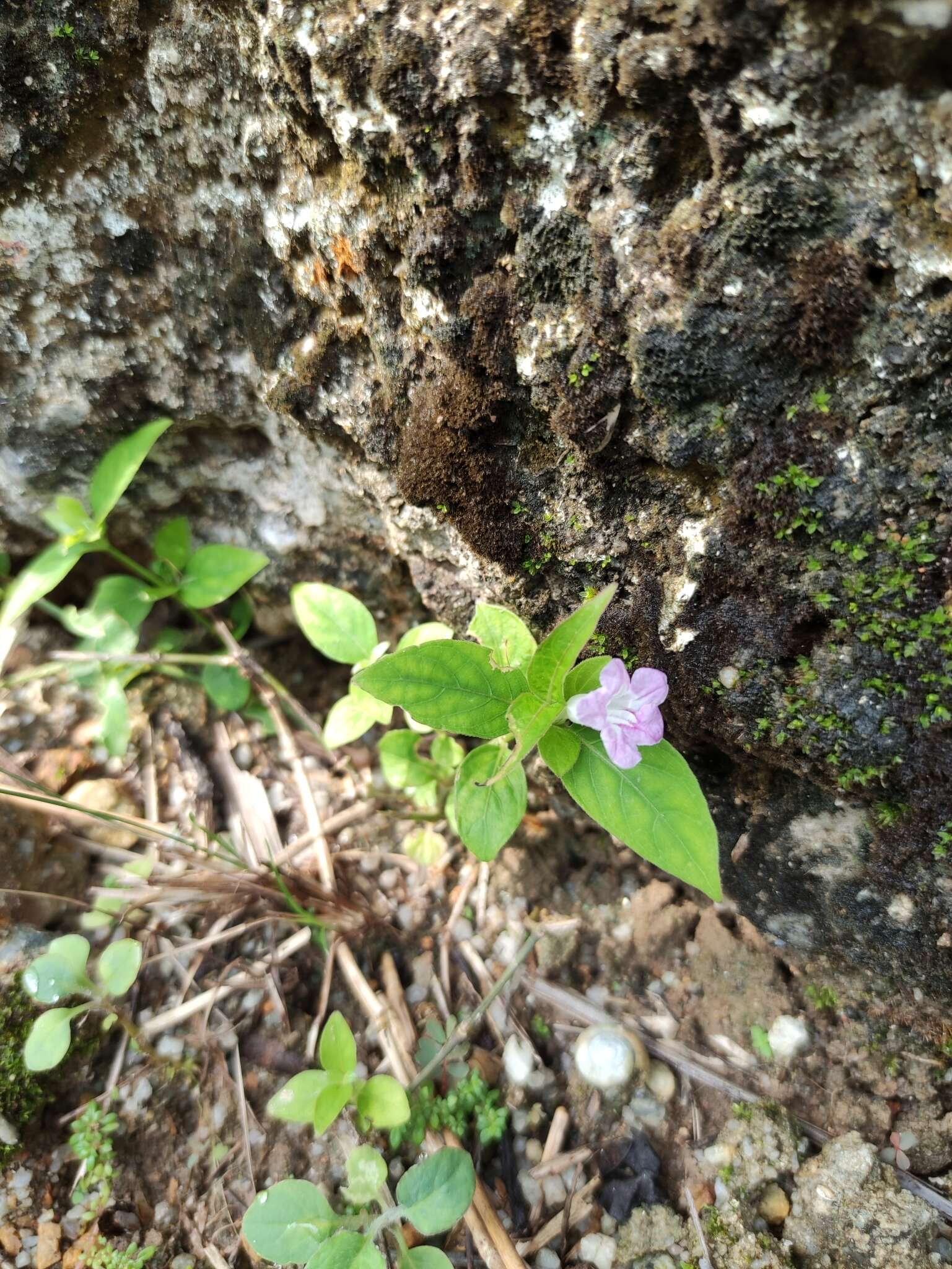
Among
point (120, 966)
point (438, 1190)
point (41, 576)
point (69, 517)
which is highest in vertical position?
point (69, 517)

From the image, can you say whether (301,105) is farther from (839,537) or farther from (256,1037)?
(256,1037)

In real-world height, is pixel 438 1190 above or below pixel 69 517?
below

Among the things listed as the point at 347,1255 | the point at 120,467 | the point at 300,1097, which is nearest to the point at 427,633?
the point at 120,467

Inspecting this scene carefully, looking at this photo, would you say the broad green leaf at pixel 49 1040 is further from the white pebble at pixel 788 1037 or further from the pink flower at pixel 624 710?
the white pebble at pixel 788 1037

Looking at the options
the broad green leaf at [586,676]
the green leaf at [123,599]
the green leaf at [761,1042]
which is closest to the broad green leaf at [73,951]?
the green leaf at [123,599]

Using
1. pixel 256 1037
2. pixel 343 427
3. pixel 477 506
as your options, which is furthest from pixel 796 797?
pixel 256 1037

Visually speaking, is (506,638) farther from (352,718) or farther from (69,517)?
(69,517)

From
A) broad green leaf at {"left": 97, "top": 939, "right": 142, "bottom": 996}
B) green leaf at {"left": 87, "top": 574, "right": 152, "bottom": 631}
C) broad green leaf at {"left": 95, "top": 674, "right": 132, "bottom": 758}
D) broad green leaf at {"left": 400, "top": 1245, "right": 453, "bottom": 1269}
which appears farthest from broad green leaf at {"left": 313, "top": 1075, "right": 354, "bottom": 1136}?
green leaf at {"left": 87, "top": 574, "right": 152, "bottom": 631}
